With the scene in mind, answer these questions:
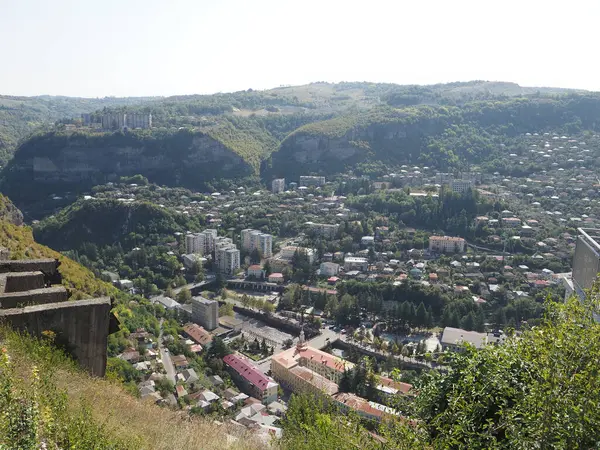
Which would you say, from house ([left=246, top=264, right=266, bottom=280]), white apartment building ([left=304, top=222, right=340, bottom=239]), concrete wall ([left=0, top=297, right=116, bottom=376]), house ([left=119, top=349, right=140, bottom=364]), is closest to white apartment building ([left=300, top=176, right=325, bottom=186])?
white apartment building ([left=304, top=222, right=340, bottom=239])

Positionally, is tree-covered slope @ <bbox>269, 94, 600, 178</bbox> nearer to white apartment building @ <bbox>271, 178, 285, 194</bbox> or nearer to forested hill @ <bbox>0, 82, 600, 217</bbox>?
forested hill @ <bbox>0, 82, 600, 217</bbox>

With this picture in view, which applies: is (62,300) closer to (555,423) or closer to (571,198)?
(555,423)

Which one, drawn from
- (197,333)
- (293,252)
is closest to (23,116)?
(293,252)

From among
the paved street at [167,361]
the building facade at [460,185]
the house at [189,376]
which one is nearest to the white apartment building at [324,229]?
the building facade at [460,185]

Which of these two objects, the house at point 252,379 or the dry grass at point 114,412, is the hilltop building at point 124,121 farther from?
the dry grass at point 114,412

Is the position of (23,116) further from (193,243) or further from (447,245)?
(447,245)
